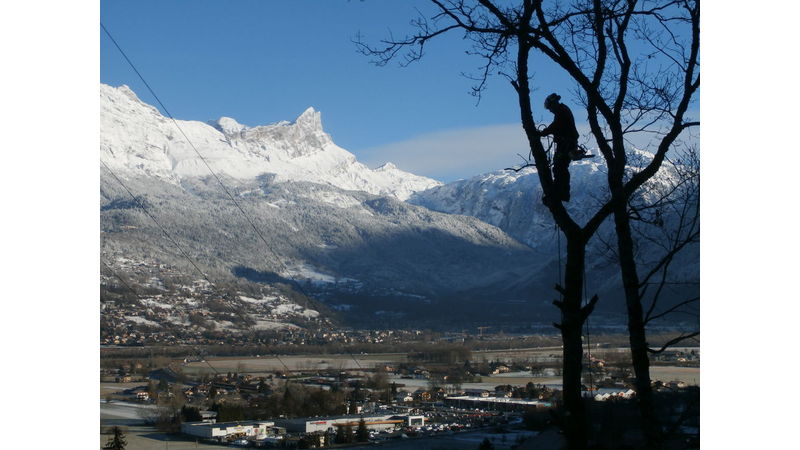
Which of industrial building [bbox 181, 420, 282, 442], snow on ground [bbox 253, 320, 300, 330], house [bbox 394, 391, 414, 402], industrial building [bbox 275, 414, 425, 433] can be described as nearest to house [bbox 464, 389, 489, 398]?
house [bbox 394, 391, 414, 402]

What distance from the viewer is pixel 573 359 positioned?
3.14 meters

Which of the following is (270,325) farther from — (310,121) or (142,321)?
(310,121)

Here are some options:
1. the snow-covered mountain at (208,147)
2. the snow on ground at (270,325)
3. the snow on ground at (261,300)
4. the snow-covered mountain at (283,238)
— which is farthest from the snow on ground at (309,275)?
the snow-covered mountain at (208,147)

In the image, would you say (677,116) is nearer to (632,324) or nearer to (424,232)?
(632,324)

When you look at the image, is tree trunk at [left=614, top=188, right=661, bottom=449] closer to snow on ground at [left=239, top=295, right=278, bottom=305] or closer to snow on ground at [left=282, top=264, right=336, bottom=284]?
snow on ground at [left=239, top=295, right=278, bottom=305]

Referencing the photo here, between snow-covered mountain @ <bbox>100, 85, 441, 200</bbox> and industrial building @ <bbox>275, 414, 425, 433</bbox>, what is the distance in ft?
273

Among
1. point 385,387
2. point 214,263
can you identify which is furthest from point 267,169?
point 385,387

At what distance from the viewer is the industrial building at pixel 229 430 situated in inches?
233

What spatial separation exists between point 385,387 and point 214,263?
43899 mm

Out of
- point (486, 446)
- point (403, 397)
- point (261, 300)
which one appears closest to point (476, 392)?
point (403, 397)

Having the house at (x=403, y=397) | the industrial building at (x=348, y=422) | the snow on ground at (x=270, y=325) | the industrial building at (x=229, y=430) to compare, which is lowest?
the snow on ground at (x=270, y=325)

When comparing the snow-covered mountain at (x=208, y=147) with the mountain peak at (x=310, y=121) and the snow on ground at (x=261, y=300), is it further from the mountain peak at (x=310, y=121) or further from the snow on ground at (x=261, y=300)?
the snow on ground at (x=261, y=300)

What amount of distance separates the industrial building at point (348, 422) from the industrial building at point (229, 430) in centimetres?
21
